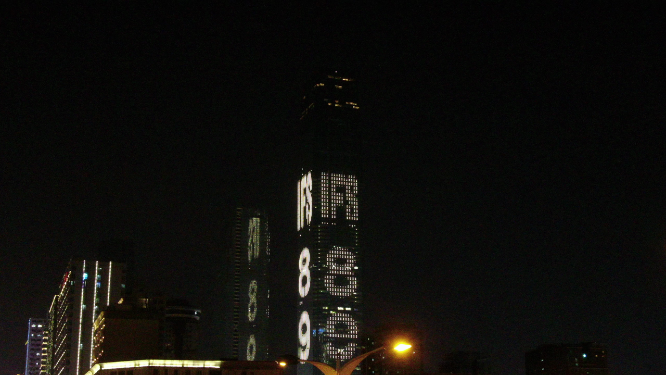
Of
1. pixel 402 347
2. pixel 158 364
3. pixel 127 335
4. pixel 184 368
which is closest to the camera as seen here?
pixel 402 347

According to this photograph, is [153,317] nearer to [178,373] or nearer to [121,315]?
[121,315]

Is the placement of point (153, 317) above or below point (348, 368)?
above

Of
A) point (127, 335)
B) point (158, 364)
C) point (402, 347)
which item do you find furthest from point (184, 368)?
point (402, 347)

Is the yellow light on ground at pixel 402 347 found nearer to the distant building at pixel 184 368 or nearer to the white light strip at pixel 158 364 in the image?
A: the distant building at pixel 184 368

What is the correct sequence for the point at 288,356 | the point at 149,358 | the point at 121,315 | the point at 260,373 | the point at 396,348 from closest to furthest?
the point at 396,348 < the point at 288,356 < the point at 260,373 < the point at 149,358 < the point at 121,315

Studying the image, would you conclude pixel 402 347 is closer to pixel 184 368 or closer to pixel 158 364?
pixel 158 364

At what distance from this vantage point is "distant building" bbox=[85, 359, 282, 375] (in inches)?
6752

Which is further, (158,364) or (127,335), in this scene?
(127,335)

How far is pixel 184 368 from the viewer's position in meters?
174

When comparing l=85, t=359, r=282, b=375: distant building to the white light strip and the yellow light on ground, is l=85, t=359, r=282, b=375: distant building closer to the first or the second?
the white light strip

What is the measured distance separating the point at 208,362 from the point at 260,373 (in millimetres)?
12411

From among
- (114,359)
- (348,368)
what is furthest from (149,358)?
(348,368)

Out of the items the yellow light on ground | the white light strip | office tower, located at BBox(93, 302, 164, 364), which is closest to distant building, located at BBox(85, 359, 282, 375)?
the white light strip

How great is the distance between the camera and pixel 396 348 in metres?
34.5
